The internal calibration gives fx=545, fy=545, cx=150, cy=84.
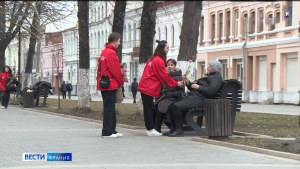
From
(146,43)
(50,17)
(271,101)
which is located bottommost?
(271,101)

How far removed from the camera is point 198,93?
1064 centimetres

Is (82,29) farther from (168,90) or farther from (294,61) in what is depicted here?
(294,61)

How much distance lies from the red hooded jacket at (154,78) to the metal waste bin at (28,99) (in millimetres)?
15797

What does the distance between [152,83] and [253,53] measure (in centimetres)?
3277

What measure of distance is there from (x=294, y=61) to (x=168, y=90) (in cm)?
2808

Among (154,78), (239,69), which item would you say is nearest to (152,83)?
(154,78)

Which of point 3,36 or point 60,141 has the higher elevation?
point 3,36

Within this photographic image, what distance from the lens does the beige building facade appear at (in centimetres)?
3753

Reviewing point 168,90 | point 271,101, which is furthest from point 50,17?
point 168,90

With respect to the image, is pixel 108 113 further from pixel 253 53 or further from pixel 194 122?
pixel 253 53

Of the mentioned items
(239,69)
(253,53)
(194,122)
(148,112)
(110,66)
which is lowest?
(194,122)

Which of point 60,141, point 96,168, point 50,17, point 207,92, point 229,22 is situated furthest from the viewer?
point 229,22

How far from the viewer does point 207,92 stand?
10.3 m

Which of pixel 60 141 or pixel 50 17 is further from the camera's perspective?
pixel 50 17
